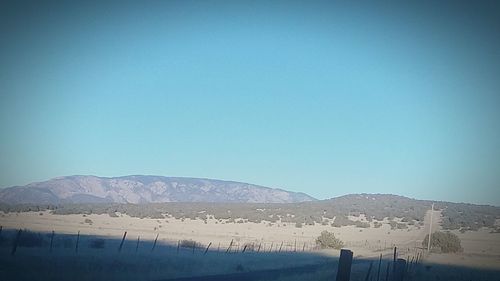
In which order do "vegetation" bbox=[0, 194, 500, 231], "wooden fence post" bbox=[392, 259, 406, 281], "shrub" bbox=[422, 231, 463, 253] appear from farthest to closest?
"vegetation" bbox=[0, 194, 500, 231], "shrub" bbox=[422, 231, 463, 253], "wooden fence post" bbox=[392, 259, 406, 281]

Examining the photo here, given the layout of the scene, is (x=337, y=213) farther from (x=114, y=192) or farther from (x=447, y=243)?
(x=114, y=192)

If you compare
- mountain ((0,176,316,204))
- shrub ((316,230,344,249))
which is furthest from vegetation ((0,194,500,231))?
mountain ((0,176,316,204))

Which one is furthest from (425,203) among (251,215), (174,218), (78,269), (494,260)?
(78,269)

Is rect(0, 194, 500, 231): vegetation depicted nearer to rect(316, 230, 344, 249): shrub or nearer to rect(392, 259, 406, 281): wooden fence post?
rect(316, 230, 344, 249): shrub

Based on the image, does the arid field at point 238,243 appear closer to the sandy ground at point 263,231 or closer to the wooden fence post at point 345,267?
the sandy ground at point 263,231

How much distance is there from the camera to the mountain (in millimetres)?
116369

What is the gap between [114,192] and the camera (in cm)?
15738

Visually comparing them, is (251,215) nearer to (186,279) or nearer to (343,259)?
(186,279)

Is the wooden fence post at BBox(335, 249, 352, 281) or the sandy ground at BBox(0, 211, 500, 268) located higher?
the wooden fence post at BBox(335, 249, 352, 281)

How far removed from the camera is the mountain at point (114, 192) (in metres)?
116

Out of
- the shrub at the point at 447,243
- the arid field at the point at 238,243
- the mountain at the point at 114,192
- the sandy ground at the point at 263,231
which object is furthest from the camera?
the mountain at the point at 114,192

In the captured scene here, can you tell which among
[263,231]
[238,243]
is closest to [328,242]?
[238,243]

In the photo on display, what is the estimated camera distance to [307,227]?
72500mm

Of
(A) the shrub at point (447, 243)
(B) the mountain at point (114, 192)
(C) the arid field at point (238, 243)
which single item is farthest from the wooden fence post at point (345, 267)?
(B) the mountain at point (114, 192)
